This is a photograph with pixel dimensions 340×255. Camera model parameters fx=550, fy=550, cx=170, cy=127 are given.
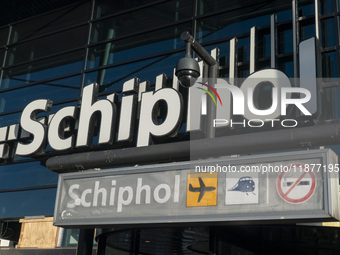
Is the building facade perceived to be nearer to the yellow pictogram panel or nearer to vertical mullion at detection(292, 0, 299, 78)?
vertical mullion at detection(292, 0, 299, 78)

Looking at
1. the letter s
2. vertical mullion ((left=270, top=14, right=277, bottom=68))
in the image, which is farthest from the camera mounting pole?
the letter s

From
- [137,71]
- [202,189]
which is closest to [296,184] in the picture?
[202,189]

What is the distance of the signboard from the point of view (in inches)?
311

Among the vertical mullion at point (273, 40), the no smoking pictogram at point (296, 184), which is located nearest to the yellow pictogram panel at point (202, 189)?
the no smoking pictogram at point (296, 184)

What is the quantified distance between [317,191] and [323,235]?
3777mm

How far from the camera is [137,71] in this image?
54.9 ft

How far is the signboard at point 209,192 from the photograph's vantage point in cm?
789

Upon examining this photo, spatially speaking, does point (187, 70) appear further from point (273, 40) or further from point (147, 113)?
point (273, 40)

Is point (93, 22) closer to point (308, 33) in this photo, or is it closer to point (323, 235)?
point (308, 33)

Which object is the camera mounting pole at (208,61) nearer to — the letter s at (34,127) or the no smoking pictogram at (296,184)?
the no smoking pictogram at (296,184)

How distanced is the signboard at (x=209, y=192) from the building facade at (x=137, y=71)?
1296 mm

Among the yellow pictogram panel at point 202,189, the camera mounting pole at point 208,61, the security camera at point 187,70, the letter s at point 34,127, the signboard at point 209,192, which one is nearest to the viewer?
the signboard at point 209,192

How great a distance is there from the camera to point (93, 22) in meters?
18.4

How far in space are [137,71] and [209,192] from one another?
28.4ft
